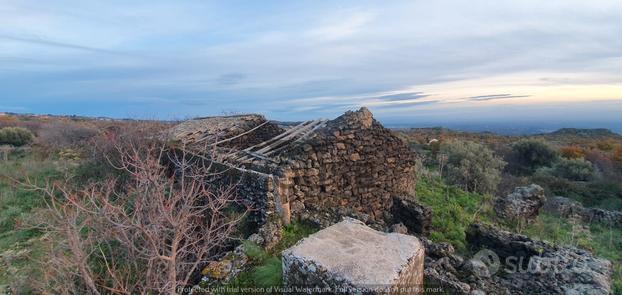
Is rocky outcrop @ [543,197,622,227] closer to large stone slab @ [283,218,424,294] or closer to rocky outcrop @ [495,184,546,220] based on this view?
rocky outcrop @ [495,184,546,220]

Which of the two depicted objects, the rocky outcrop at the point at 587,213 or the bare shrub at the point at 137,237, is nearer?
the bare shrub at the point at 137,237

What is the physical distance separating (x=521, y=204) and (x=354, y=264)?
30.9 feet

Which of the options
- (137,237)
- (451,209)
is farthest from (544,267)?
(137,237)

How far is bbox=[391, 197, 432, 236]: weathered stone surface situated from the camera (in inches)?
309

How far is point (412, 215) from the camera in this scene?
806cm

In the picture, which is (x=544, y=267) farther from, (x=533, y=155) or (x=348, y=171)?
(x=533, y=155)

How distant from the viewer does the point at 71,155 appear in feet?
54.6

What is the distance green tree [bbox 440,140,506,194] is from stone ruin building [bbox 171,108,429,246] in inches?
297

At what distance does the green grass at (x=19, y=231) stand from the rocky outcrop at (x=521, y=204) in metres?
11.8

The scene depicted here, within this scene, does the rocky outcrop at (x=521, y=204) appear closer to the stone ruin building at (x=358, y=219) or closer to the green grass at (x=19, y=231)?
the stone ruin building at (x=358, y=219)

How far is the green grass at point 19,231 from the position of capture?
5801 mm

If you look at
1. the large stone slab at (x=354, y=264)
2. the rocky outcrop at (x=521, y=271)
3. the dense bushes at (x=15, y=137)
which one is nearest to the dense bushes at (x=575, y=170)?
the rocky outcrop at (x=521, y=271)

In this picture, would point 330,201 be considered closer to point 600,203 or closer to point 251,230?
point 251,230

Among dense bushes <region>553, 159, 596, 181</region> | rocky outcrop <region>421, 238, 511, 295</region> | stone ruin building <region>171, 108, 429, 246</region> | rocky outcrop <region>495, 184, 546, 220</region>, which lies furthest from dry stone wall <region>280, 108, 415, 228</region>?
dense bushes <region>553, 159, 596, 181</region>
